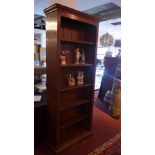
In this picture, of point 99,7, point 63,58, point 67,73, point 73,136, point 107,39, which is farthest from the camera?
point 107,39

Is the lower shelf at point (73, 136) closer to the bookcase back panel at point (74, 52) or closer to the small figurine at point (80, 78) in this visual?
the small figurine at point (80, 78)

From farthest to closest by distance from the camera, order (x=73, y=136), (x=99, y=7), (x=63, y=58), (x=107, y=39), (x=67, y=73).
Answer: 1. (x=107, y=39)
2. (x=99, y=7)
3. (x=73, y=136)
4. (x=67, y=73)
5. (x=63, y=58)

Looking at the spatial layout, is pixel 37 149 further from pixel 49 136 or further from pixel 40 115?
pixel 40 115

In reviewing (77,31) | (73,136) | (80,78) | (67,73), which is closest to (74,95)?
(80,78)

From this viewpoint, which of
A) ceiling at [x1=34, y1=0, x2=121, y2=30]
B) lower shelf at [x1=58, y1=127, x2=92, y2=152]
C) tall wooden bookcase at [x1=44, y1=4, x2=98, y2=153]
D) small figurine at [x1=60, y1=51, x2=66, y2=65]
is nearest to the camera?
tall wooden bookcase at [x1=44, y1=4, x2=98, y2=153]

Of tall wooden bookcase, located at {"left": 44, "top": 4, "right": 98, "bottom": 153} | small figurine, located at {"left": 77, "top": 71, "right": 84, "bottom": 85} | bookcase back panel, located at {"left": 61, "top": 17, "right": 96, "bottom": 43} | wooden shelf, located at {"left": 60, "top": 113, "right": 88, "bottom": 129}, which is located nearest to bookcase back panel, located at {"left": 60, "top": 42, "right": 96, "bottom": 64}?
tall wooden bookcase, located at {"left": 44, "top": 4, "right": 98, "bottom": 153}

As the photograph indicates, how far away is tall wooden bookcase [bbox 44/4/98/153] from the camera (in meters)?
2.04

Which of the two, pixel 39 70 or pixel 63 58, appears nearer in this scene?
pixel 63 58

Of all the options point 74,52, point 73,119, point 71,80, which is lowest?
point 73,119

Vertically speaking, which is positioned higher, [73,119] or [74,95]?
[74,95]

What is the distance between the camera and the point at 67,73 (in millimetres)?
2457

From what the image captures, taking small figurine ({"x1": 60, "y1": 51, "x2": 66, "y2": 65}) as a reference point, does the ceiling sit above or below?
above

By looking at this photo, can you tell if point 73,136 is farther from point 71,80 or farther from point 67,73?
point 67,73

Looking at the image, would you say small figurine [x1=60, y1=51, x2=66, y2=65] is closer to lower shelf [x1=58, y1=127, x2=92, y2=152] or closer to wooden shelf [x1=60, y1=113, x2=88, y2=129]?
wooden shelf [x1=60, y1=113, x2=88, y2=129]
